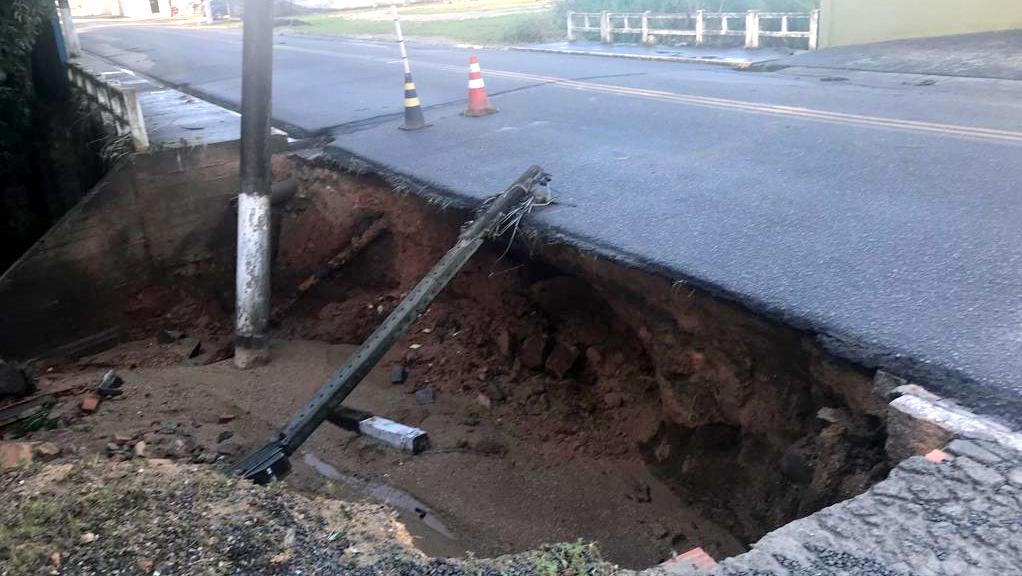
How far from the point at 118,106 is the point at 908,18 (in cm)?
1333

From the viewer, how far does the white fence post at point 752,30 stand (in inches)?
674

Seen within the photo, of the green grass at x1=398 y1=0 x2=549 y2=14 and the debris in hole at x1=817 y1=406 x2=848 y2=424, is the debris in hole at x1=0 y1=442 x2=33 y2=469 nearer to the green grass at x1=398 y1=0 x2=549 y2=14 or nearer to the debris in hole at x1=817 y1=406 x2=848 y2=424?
the debris in hole at x1=817 y1=406 x2=848 y2=424

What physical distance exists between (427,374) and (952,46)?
37.4ft

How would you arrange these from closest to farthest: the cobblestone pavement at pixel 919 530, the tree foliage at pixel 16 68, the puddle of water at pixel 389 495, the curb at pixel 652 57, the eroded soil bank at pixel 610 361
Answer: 1. the cobblestone pavement at pixel 919 530
2. the eroded soil bank at pixel 610 361
3. the puddle of water at pixel 389 495
4. the tree foliage at pixel 16 68
5. the curb at pixel 652 57

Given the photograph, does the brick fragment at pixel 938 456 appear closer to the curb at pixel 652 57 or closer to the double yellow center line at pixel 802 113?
the double yellow center line at pixel 802 113

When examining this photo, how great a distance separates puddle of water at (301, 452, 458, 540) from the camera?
5.76m

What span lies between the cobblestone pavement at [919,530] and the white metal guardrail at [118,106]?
804 centimetres

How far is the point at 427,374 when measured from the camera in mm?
7465

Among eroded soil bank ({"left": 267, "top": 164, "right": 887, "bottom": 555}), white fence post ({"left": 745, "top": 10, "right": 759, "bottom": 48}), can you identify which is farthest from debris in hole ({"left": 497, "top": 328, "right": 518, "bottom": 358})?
white fence post ({"left": 745, "top": 10, "right": 759, "bottom": 48})

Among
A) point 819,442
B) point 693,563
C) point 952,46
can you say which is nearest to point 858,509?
point 693,563

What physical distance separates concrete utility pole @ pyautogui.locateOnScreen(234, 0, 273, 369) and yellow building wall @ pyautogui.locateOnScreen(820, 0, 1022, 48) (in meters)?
12.3

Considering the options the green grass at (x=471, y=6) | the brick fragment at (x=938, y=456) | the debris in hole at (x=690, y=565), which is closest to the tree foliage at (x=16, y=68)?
the debris in hole at (x=690, y=565)

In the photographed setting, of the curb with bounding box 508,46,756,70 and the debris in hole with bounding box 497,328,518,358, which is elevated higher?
the curb with bounding box 508,46,756,70

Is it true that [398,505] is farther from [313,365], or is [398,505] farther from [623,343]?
[313,365]
